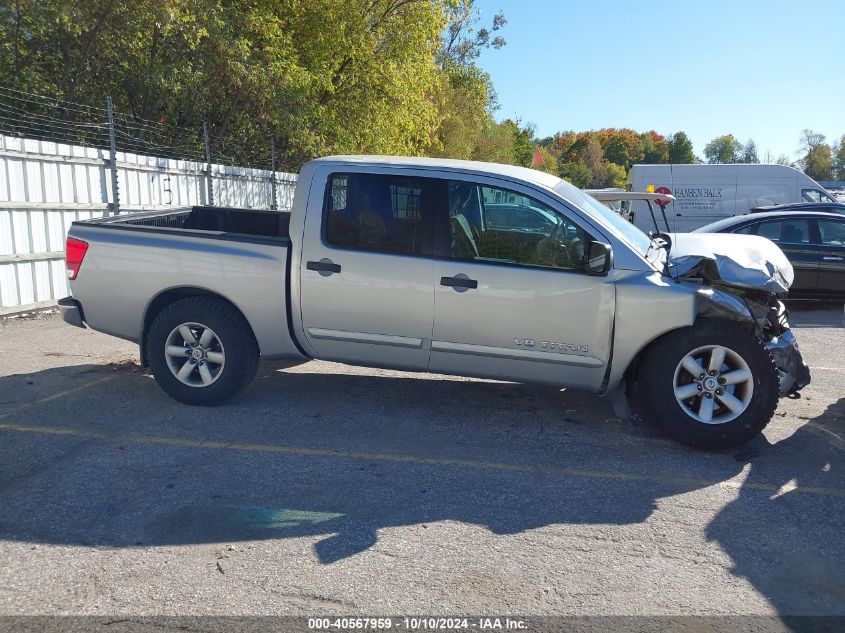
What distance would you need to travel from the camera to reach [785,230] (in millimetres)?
11195

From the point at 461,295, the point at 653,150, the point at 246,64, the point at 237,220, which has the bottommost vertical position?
the point at 461,295

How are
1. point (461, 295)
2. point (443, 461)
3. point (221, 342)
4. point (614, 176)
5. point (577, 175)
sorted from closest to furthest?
point (443, 461) < point (461, 295) < point (221, 342) < point (577, 175) < point (614, 176)

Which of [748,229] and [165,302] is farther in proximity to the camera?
[748,229]

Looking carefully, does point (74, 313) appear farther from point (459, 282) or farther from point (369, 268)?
point (459, 282)

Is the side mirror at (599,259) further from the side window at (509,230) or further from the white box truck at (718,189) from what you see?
the white box truck at (718,189)

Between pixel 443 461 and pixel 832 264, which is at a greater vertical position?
pixel 832 264

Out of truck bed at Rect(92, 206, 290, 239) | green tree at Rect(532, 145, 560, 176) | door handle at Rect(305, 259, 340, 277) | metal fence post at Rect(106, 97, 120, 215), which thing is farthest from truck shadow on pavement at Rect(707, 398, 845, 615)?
green tree at Rect(532, 145, 560, 176)

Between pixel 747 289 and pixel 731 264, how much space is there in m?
0.21

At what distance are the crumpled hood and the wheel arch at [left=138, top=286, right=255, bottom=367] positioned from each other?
326 centimetres

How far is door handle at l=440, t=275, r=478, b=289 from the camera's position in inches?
199

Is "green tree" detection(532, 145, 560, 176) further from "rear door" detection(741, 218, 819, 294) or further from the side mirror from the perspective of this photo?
the side mirror

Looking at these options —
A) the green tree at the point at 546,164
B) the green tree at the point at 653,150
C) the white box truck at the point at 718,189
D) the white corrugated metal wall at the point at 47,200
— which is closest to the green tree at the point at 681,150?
the green tree at the point at 653,150

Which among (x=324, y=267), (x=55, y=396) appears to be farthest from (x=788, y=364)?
(x=55, y=396)

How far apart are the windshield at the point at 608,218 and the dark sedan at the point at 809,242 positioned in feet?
20.5
